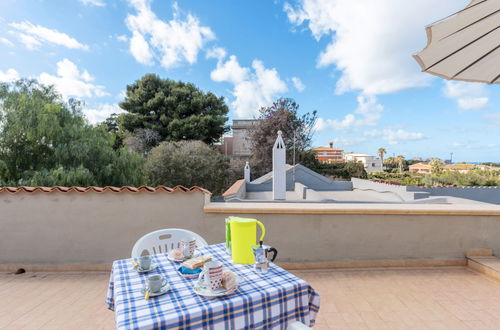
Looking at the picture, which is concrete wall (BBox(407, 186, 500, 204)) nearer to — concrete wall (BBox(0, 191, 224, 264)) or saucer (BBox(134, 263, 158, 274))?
concrete wall (BBox(0, 191, 224, 264))

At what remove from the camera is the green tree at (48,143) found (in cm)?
562

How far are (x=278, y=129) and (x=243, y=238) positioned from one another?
17471 mm

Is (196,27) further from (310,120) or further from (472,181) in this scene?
(472,181)

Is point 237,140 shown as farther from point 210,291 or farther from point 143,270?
point 210,291

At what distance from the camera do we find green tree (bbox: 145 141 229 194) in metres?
12.9

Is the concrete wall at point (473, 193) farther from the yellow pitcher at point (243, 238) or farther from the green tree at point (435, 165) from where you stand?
the green tree at point (435, 165)

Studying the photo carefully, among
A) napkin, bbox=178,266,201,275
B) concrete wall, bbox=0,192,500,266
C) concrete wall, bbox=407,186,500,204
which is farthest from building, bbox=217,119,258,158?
napkin, bbox=178,266,201,275

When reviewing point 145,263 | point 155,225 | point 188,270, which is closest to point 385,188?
point 155,225

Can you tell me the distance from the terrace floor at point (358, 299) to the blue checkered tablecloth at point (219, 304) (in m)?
1.00

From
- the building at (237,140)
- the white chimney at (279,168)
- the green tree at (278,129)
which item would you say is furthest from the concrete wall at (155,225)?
the building at (237,140)

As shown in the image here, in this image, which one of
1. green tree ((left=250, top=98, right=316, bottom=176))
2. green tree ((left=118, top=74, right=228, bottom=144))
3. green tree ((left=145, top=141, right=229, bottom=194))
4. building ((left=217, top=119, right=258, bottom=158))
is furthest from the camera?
building ((left=217, top=119, right=258, bottom=158))

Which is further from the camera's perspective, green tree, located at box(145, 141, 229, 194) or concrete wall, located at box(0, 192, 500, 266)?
green tree, located at box(145, 141, 229, 194)

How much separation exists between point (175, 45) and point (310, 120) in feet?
39.2

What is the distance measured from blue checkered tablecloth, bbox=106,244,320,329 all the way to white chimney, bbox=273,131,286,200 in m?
4.36
